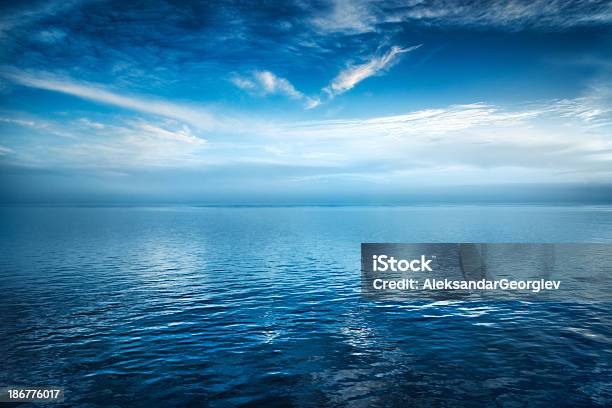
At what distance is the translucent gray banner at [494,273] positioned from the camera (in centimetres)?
4225

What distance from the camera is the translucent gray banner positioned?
42250 mm

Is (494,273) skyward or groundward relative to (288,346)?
groundward

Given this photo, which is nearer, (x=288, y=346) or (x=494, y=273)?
(x=288, y=346)

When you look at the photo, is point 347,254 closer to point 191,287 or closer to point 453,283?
point 453,283

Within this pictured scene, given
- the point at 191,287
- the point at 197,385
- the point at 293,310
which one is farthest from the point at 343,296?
the point at 197,385

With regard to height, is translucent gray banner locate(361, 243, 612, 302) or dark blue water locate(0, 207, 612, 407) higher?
dark blue water locate(0, 207, 612, 407)

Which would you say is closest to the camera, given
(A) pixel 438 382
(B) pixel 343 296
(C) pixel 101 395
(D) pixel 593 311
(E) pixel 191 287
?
(C) pixel 101 395

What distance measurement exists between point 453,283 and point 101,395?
40482 mm

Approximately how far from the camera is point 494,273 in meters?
54.2

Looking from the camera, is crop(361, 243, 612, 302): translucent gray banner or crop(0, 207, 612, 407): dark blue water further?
crop(361, 243, 612, 302): translucent gray banner

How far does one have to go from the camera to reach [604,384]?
20328 millimetres

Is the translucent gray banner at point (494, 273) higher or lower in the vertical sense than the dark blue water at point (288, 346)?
lower

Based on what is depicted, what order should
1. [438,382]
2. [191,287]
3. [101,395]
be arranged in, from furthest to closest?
[191,287] → [438,382] → [101,395]

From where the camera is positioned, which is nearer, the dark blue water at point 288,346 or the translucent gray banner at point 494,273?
the dark blue water at point 288,346
